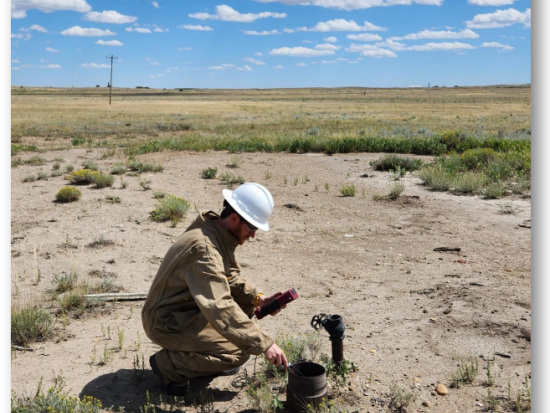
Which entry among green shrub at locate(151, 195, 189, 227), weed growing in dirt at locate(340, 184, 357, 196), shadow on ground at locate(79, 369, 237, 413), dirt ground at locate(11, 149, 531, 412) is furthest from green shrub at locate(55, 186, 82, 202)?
shadow on ground at locate(79, 369, 237, 413)

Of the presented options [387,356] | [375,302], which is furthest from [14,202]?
[387,356]

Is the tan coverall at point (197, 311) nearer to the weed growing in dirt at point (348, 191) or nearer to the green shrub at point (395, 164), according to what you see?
the weed growing in dirt at point (348, 191)

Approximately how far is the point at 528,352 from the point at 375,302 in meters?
1.73

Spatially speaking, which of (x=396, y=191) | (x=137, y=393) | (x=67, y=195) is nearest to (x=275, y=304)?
(x=137, y=393)

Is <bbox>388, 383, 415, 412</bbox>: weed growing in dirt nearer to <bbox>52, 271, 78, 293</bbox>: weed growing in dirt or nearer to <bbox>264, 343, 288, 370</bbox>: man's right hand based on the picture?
<bbox>264, 343, 288, 370</bbox>: man's right hand

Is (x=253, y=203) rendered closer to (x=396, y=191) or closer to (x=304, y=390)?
(x=304, y=390)

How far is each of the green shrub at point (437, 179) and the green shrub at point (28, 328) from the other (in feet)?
29.0

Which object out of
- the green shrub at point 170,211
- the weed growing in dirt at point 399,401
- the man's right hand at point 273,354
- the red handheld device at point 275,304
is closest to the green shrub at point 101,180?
the green shrub at point 170,211

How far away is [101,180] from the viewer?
11.6 m

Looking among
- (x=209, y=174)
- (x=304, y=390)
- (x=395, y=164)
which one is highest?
(x=395, y=164)

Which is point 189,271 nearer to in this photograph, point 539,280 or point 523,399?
point 539,280

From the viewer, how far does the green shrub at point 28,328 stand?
16.0 ft

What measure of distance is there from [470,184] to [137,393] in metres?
8.84

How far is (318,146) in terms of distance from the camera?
1750 centimetres
